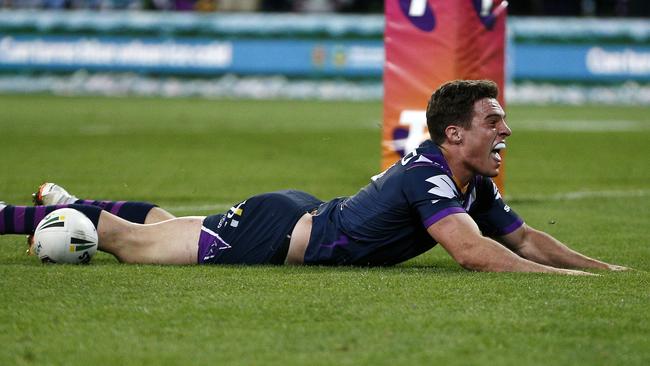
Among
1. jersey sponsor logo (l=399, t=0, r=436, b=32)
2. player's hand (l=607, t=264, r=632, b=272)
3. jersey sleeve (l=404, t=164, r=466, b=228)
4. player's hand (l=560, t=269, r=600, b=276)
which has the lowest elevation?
player's hand (l=607, t=264, r=632, b=272)

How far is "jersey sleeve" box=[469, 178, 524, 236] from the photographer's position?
628 centimetres

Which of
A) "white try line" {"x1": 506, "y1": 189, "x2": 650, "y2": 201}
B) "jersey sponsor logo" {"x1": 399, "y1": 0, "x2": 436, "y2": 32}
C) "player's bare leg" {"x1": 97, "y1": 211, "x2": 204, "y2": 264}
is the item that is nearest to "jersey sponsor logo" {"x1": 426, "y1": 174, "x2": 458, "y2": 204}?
"player's bare leg" {"x1": 97, "y1": 211, "x2": 204, "y2": 264}

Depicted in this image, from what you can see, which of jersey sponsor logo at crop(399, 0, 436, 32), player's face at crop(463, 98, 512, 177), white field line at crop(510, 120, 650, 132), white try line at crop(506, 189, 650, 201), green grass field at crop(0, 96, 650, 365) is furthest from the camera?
white field line at crop(510, 120, 650, 132)

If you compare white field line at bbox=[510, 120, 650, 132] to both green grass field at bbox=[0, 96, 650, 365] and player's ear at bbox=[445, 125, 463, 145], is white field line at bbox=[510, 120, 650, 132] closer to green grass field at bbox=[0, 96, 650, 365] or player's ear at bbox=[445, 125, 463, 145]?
green grass field at bbox=[0, 96, 650, 365]

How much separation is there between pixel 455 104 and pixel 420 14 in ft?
10.9

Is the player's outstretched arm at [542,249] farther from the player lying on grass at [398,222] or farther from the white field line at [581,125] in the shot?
the white field line at [581,125]

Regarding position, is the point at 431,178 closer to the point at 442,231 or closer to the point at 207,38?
the point at 442,231

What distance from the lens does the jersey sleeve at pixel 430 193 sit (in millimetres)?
5613

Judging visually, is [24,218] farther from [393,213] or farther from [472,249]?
[472,249]

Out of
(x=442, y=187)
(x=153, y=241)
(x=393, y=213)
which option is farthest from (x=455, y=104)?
(x=153, y=241)

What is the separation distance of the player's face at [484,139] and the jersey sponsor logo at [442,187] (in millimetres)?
221

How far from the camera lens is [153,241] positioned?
6191 millimetres

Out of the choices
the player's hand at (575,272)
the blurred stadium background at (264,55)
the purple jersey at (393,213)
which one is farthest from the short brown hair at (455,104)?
the blurred stadium background at (264,55)

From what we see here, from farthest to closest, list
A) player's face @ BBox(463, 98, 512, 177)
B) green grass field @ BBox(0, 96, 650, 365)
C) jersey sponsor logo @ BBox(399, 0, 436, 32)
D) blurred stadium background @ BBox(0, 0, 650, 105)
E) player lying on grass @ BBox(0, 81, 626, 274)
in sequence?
blurred stadium background @ BBox(0, 0, 650, 105) → jersey sponsor logo @ BBox(399, 0, 436, 32) → player's face @ BBox(463, 98, 512, 177) → player lying on grass @ BBox(0, 81, 626, 274) → green grass field @ BBox(0, 96, 650, 365)
